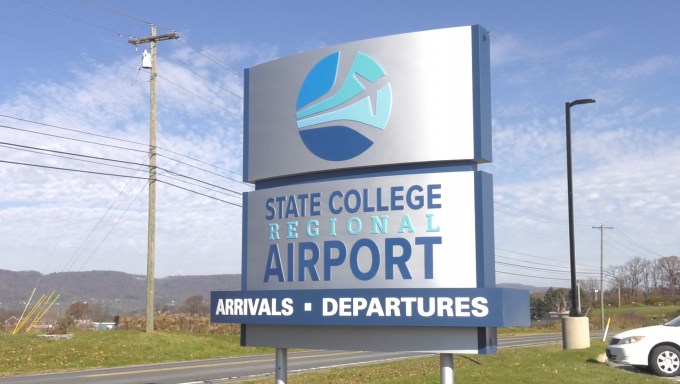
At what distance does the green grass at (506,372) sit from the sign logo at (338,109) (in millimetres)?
6263

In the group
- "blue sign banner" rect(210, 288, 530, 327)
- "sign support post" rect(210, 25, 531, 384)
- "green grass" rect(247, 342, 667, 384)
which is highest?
"sign support post" rect(210, 25, 531, 384)

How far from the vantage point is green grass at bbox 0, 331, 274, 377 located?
76.7 feet

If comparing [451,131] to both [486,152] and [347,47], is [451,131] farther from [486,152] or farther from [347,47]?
[347,47]

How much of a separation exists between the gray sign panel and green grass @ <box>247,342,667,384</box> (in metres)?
6.19

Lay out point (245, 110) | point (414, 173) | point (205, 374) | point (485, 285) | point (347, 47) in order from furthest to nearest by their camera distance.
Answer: point (205, 374) < point (245, 110) < point (347, 47) < point (414, 173) < point (485, 285)

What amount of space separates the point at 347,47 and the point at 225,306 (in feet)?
14.6

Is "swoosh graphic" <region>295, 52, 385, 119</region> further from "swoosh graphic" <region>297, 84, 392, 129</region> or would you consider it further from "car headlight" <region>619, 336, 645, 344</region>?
"car headlight" <region>619, 336, 645, 344</region>

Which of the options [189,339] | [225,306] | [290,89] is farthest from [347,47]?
[189,339]

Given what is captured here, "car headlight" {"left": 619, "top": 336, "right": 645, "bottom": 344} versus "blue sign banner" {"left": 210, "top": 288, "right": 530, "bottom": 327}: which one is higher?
"blue sign banner" {"left": 210, "top": 288, "right": 530, "bottom": 327}

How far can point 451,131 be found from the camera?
884 centimetres

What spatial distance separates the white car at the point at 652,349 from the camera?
15.1m

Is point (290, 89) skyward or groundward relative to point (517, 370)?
skyward

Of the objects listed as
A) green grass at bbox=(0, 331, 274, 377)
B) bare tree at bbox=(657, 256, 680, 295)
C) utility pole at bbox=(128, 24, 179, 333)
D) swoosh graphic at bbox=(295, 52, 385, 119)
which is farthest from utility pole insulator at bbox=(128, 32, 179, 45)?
bare tree at bbox=(657, 256, 680, 295)

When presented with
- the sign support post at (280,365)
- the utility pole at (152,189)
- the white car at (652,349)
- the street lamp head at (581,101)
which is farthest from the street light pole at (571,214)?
the utility pole at (152,189)
